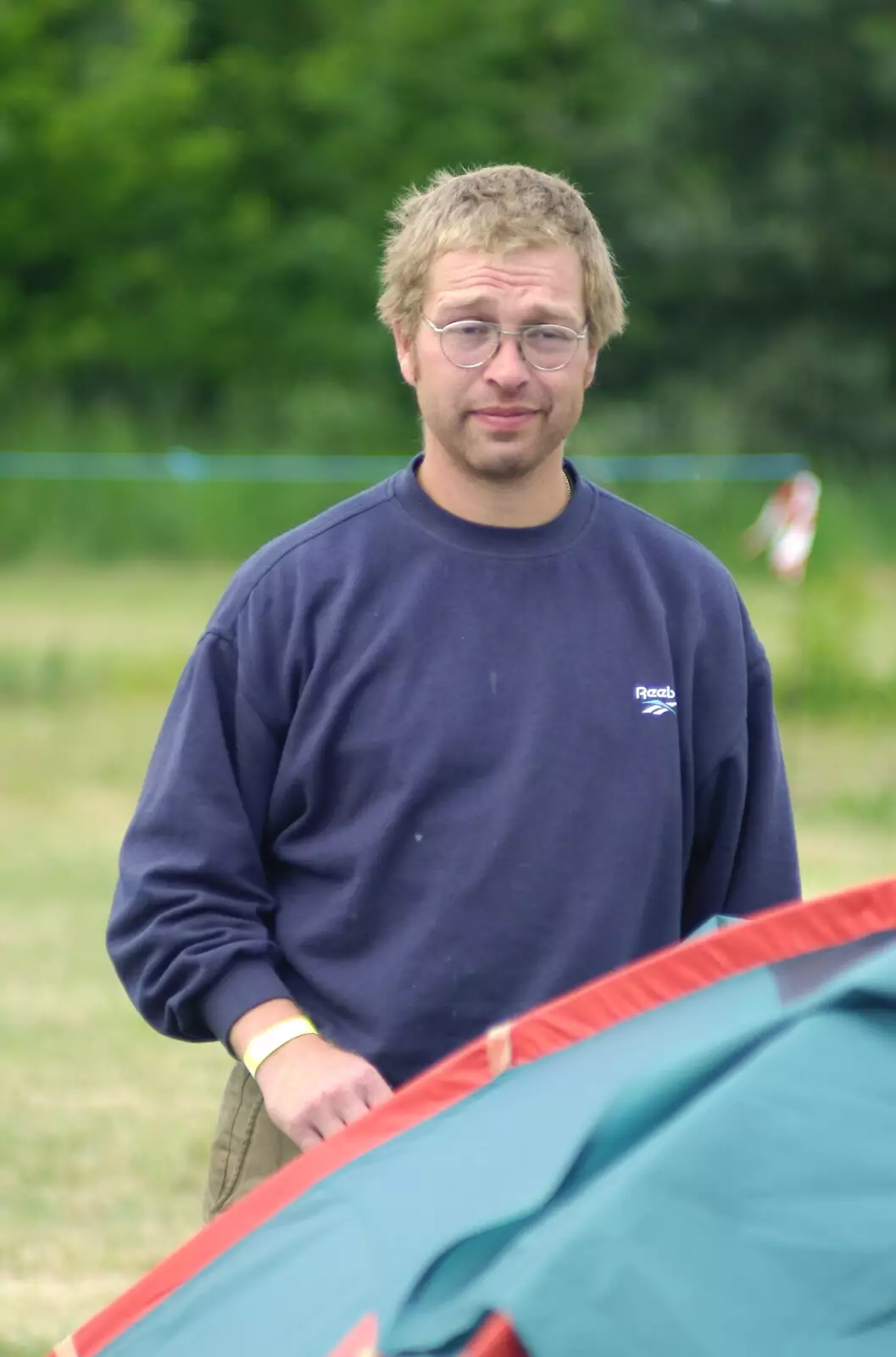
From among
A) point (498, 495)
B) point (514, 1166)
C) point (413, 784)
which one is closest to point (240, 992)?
point (413, 784)

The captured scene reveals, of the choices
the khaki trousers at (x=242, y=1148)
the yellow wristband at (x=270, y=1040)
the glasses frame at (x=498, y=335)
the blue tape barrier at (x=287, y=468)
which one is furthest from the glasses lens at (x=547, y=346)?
the blue tape barrier at (x=287, y=468)

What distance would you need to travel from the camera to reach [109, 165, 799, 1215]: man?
2412mm

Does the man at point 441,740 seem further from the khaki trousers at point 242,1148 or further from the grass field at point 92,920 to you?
the grass field at point 92,920

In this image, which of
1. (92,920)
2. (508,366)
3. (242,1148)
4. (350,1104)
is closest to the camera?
(350,1104)

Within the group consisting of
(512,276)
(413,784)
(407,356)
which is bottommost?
(413,784)

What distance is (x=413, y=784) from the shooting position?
240cm

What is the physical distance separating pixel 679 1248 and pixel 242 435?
26.5 metres

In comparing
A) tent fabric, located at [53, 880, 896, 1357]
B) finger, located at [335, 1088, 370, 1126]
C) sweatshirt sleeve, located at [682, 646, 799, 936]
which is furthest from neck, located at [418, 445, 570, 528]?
finger, located at [335, 1088, 370, 1126]

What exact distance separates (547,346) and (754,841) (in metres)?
0.68

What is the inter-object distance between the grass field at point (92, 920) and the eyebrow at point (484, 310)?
238 cm

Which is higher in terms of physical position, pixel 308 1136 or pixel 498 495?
pixel 498 495

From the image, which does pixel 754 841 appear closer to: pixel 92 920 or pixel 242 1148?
pixel 242 1148

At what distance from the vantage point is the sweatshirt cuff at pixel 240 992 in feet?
7.95

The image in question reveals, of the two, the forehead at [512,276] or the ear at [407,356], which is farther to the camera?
the ear at [407,356]
